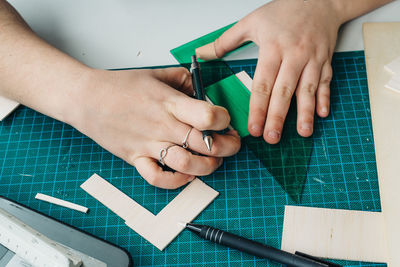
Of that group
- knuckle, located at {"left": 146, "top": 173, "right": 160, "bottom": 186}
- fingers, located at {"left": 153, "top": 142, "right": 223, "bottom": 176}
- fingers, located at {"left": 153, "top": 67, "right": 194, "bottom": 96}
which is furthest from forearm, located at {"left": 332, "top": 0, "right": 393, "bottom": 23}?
knuckle, located at {"left": 146, "top": 173, "right": 160, "bottom": 186}

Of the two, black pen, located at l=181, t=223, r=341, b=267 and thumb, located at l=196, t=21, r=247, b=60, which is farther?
thumb, located at l=196, t=21, r=247, b=60

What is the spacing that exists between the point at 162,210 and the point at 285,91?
0.44 m

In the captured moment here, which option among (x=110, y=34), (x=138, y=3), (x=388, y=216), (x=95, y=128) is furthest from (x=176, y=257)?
(x=138, y=3)

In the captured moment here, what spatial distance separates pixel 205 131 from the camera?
733 millimetres

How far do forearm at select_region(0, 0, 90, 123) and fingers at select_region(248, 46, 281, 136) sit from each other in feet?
1.41

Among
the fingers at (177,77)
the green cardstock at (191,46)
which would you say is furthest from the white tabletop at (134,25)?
the fingers at (177,77)

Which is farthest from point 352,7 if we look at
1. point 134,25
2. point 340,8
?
point 134,25

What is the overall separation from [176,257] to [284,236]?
0.81 ft

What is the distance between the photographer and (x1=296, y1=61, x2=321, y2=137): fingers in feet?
2.70

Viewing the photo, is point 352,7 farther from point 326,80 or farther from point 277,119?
point 277,119

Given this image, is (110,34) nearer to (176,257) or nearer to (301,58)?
(301,58)

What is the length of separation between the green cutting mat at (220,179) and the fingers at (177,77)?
16 cm

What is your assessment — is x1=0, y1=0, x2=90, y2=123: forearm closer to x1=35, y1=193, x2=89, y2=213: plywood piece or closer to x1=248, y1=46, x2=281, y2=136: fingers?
x1=35, y1=193, x2=89, y2=213: plywood piece

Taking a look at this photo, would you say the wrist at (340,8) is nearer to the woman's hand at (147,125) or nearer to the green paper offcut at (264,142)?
the green paper offcut at (264,142)
